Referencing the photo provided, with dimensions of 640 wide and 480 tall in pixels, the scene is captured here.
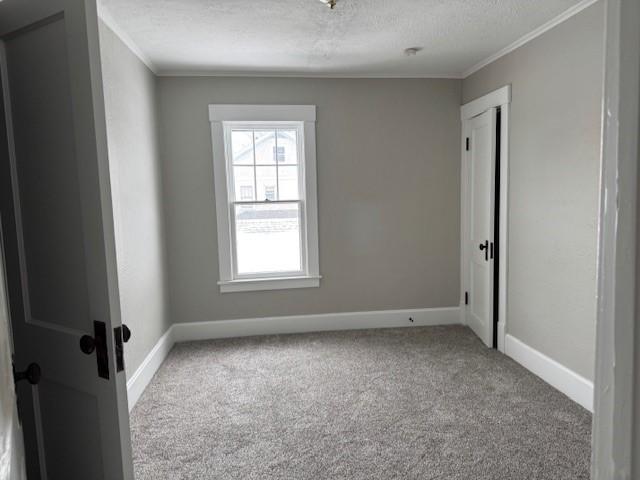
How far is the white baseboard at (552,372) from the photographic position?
2.73 metres

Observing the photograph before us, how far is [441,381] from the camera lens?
10.4 ft

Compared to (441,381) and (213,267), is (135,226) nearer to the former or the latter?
(213,267)

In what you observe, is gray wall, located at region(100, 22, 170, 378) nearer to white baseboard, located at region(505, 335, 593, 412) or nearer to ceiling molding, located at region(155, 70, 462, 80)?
ceiling molding, located at region(155, 70, 462, 80)

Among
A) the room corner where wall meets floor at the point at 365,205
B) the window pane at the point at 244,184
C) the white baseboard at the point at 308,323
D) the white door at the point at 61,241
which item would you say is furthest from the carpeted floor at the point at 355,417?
the window pane at the point at 244,184

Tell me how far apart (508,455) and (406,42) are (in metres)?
2.90

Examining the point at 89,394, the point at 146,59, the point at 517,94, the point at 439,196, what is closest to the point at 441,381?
the point at 439,196

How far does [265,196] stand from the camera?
13.6 ft

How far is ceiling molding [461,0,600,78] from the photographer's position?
103 inches

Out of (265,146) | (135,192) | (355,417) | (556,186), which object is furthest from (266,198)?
(556,186)

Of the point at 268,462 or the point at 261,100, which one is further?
the point at 261,100

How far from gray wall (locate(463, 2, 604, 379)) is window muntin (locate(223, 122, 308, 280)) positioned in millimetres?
1958

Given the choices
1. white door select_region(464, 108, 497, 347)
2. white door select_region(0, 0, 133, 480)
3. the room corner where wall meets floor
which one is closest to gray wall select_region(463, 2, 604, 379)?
the room corner where wall meets floor

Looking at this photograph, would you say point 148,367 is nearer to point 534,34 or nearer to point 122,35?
point 122,35

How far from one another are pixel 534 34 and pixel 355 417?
9.82 ft
